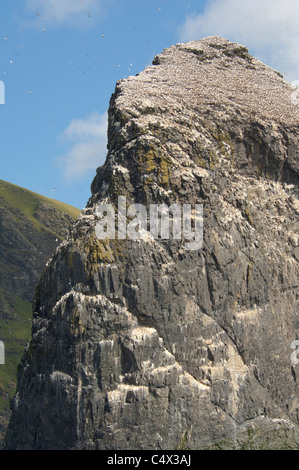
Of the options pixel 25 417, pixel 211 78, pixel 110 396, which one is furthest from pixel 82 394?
pixel 211 78

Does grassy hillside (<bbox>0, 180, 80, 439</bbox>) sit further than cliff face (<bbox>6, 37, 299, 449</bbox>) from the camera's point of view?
Yes

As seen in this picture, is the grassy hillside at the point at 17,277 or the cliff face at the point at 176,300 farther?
the grassy hillside at the point at 17,277

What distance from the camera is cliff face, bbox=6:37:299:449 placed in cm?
3581

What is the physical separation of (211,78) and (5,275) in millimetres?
147206

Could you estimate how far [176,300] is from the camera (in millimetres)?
37875

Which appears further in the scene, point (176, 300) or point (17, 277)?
point (17, 277)

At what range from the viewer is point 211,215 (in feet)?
131

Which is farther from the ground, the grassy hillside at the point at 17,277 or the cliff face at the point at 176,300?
the grassy hillside at the point at 17,277

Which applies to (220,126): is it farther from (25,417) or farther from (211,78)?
(25,417)

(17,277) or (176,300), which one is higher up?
(17,277)

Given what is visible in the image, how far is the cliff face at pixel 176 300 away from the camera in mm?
35812

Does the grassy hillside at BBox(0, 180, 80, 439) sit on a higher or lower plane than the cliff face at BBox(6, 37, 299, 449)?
higher
